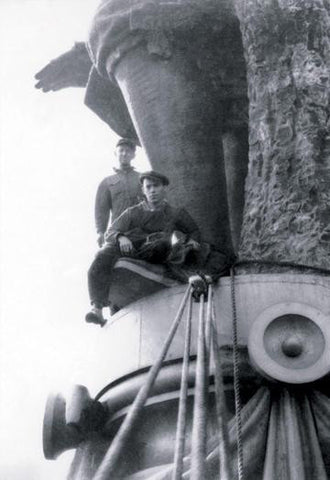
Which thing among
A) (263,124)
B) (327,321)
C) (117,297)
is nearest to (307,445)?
(327,321)

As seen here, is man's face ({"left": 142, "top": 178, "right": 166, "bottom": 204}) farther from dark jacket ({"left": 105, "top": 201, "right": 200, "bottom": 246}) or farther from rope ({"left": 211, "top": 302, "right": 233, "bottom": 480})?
rope ({"left": 211, "top": 302, "right": 233, "bottom": 480})

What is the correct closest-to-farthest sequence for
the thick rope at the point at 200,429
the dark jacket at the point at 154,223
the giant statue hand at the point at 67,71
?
the thick rope at the point at 200,429 → the dark jacket at the point at 154,223 → the giant statue hand at the point at 67,71

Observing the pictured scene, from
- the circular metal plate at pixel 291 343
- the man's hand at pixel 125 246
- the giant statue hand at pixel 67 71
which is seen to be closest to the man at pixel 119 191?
the man's hand at pixel 125 246

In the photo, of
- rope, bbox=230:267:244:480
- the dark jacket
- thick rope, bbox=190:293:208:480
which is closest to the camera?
thick rope, bbox=190:293:208:480

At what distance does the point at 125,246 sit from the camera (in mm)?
8539

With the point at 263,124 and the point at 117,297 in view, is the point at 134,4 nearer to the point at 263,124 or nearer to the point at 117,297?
the point at 263,124

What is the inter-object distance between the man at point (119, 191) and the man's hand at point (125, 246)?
2145 millimetres

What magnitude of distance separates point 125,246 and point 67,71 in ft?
20.5

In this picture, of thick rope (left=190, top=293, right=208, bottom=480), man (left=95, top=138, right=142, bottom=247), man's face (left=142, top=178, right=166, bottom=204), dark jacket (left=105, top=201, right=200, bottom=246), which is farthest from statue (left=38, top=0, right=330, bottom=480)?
man's face (left=142, top=178, right=166, bottom=204)

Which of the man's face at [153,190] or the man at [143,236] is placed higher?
the man's face at [153,190]

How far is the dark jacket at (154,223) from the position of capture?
8852 millimetres

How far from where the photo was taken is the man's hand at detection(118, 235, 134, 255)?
8516mm

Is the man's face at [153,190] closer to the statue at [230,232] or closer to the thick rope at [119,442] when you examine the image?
the statue at [230,232]

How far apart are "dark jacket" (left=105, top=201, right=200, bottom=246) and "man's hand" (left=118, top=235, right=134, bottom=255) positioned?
0.17 m
